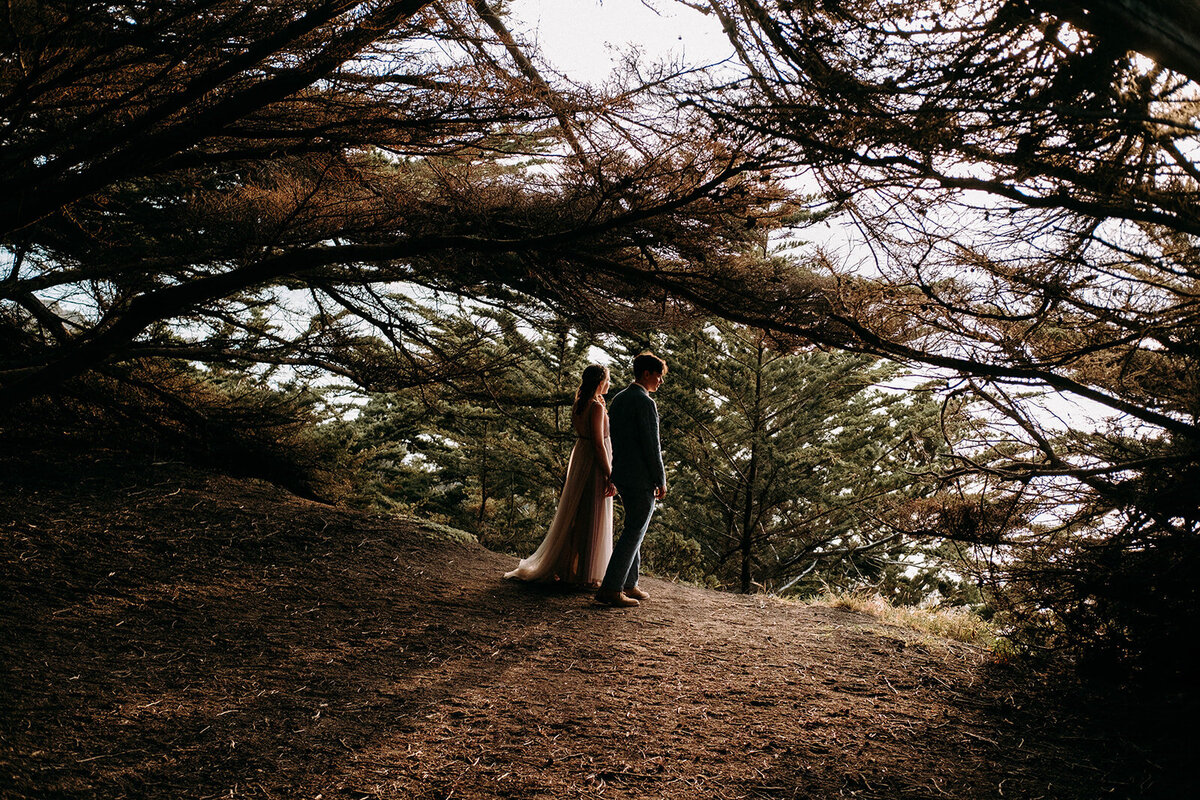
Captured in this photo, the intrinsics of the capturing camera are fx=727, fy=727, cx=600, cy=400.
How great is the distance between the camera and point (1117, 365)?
16.4 feet

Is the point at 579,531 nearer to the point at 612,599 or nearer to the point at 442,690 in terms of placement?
the point at 612,599

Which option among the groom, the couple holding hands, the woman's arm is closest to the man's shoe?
the couple holding hands

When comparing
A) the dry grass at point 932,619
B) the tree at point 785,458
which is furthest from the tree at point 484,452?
the dry grass at point 932,619

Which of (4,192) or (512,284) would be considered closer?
(4,192)

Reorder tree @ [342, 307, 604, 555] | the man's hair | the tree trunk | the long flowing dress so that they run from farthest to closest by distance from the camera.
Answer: tree @ [342, 307, 604, 555], the long flowing dress, the man's hair, the tree trunk

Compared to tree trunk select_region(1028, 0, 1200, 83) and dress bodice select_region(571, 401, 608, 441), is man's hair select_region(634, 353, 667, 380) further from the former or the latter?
tree trunk select_region(1028, 0, 1200, 83)

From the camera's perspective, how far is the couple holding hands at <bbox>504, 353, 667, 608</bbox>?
19.1ft

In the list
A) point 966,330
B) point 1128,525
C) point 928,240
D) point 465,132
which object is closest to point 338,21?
point 465,132

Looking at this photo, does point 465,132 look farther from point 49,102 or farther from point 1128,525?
point 1128,525

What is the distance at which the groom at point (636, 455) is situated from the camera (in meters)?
5.78

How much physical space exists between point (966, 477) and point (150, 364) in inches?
336

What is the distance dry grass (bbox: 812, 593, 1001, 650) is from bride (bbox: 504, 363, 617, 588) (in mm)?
2547

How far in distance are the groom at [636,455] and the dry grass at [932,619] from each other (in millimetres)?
2559

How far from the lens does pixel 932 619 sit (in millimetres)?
6504
